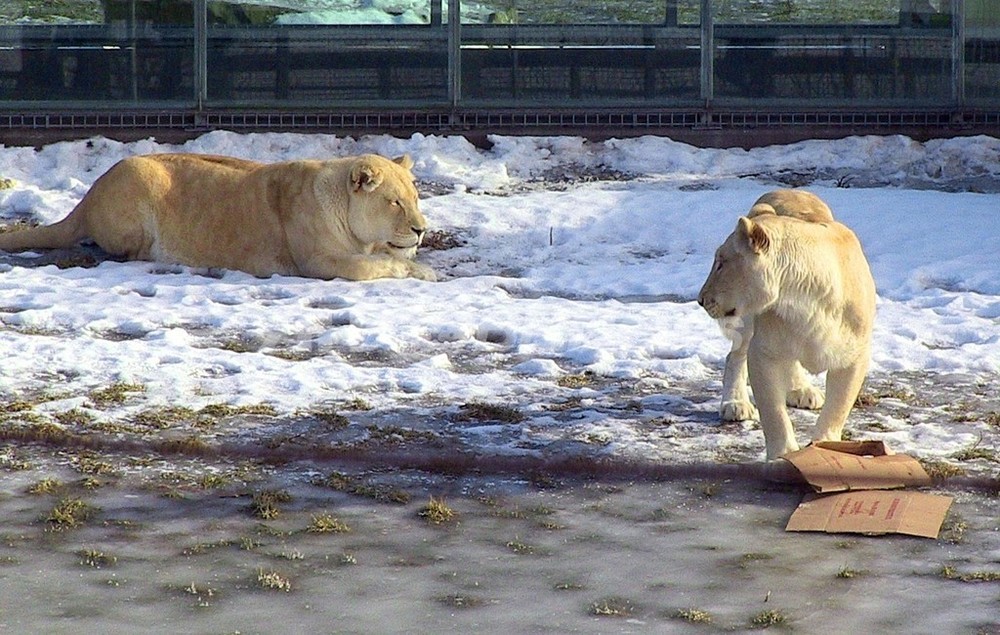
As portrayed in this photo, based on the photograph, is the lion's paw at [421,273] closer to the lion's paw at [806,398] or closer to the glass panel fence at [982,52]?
the lion's paw at [806,398]

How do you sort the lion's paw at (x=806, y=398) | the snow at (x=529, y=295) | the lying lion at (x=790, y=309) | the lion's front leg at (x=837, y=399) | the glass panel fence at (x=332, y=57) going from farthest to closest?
the glass panel fence at (x=332, y=57)
the snow at (x=529, y=295)
the lion's paw at (x=806, y=398)
the lion's front leg at (x=837, y=399)
the lying lion at (x=790, y=309)

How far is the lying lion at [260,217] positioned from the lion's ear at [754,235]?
4.67m

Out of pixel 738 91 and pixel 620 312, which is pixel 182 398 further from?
pixel 738 91

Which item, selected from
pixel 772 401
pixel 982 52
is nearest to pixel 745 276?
pixel 772 401

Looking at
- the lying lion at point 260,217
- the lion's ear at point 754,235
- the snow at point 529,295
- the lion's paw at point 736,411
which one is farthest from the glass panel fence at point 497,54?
the lion's ear at point 754,235

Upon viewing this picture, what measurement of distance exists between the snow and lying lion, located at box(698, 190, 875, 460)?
43cm

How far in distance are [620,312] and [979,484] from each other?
145 inches

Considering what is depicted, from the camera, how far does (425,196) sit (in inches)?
513

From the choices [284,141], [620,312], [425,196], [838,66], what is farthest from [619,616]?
[838,66]

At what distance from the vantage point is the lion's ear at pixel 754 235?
619 centimetres

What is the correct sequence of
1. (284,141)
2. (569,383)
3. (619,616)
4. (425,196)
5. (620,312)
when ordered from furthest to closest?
(284,141), (425,196), (620,312), (569,383), (619,616)

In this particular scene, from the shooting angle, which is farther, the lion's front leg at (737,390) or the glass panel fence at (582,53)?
the glass panel fence at (582,53)

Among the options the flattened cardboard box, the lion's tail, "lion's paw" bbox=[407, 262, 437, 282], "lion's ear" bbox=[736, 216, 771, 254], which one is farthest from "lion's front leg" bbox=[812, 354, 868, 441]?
the lion's tail

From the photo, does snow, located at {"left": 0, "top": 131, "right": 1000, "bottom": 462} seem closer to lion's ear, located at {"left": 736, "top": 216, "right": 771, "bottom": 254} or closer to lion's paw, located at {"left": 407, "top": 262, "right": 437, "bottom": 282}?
lion's paw, located at {"left": 407, "top": 262, "right": 437, "bottom": 282}
